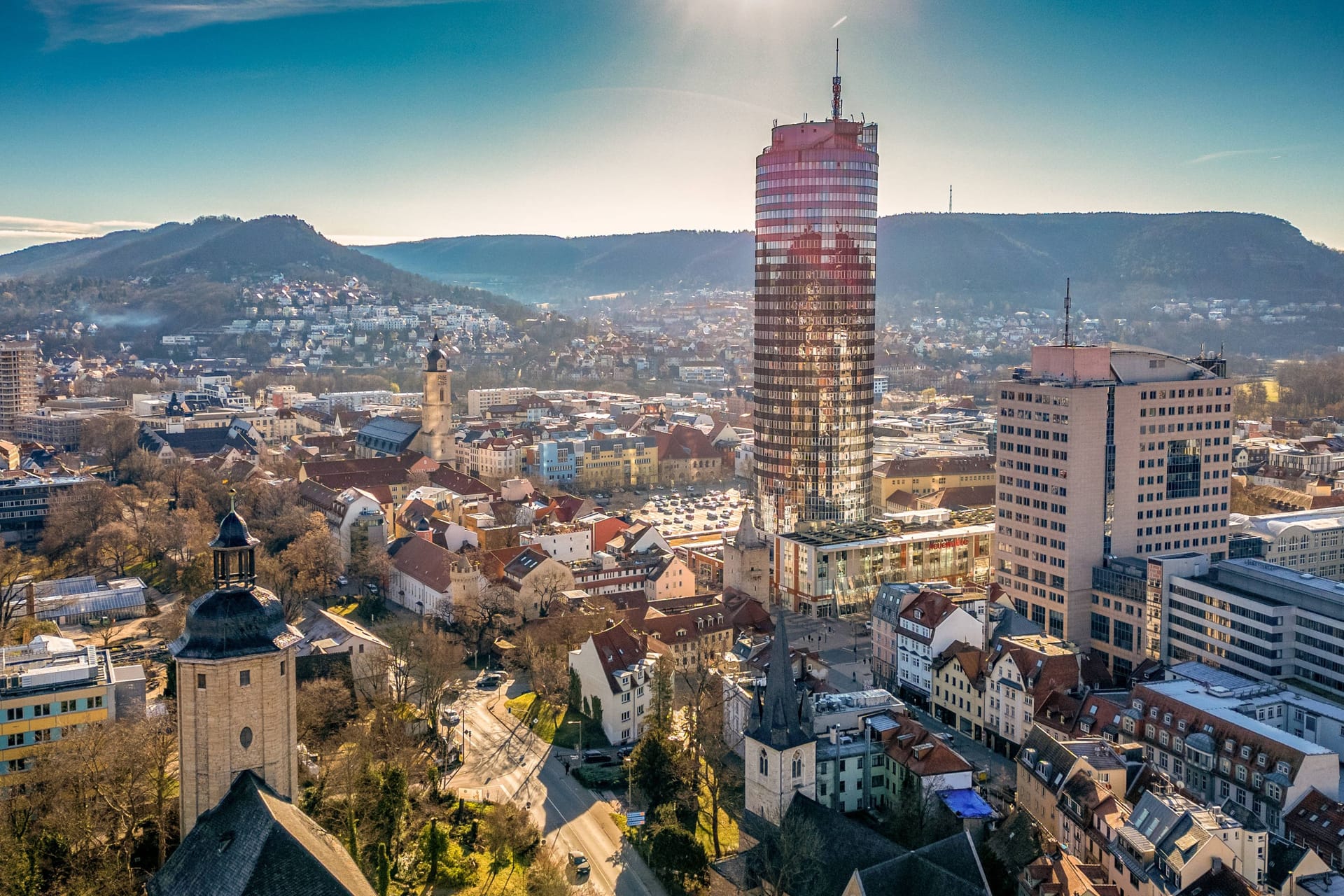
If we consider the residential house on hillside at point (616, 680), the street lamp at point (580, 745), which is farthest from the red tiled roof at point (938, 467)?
the street lamp at point (580, 745)

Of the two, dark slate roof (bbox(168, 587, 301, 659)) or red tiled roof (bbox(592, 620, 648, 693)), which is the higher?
dark slate roof (bbox(168, 587, 301, 659))

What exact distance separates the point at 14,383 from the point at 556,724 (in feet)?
378

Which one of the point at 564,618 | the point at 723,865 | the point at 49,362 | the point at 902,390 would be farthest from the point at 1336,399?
the point at 49,362

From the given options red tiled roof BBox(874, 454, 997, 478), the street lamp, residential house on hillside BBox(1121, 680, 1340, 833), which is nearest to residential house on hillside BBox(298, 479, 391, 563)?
the street lamp

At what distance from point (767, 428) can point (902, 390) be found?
4328 inches

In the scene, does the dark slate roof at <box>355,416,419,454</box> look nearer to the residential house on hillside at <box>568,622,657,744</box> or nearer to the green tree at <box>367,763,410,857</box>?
the residential house on hillside at <box>568,622,657,744</box>

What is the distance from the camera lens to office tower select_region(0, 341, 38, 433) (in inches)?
5305

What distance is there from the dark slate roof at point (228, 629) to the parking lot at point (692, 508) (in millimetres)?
59233

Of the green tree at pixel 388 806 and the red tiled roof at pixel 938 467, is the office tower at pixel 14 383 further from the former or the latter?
the green tree at pixel 388 806

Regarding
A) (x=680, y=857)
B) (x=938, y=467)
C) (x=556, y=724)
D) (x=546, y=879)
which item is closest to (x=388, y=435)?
(x=938, y=467)

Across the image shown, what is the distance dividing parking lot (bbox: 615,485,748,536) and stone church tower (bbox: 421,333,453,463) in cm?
1921

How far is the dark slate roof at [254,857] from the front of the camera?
72.6 feet

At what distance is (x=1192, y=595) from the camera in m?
50.8

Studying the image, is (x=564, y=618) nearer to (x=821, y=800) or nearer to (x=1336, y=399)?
(x=821, y=800)
